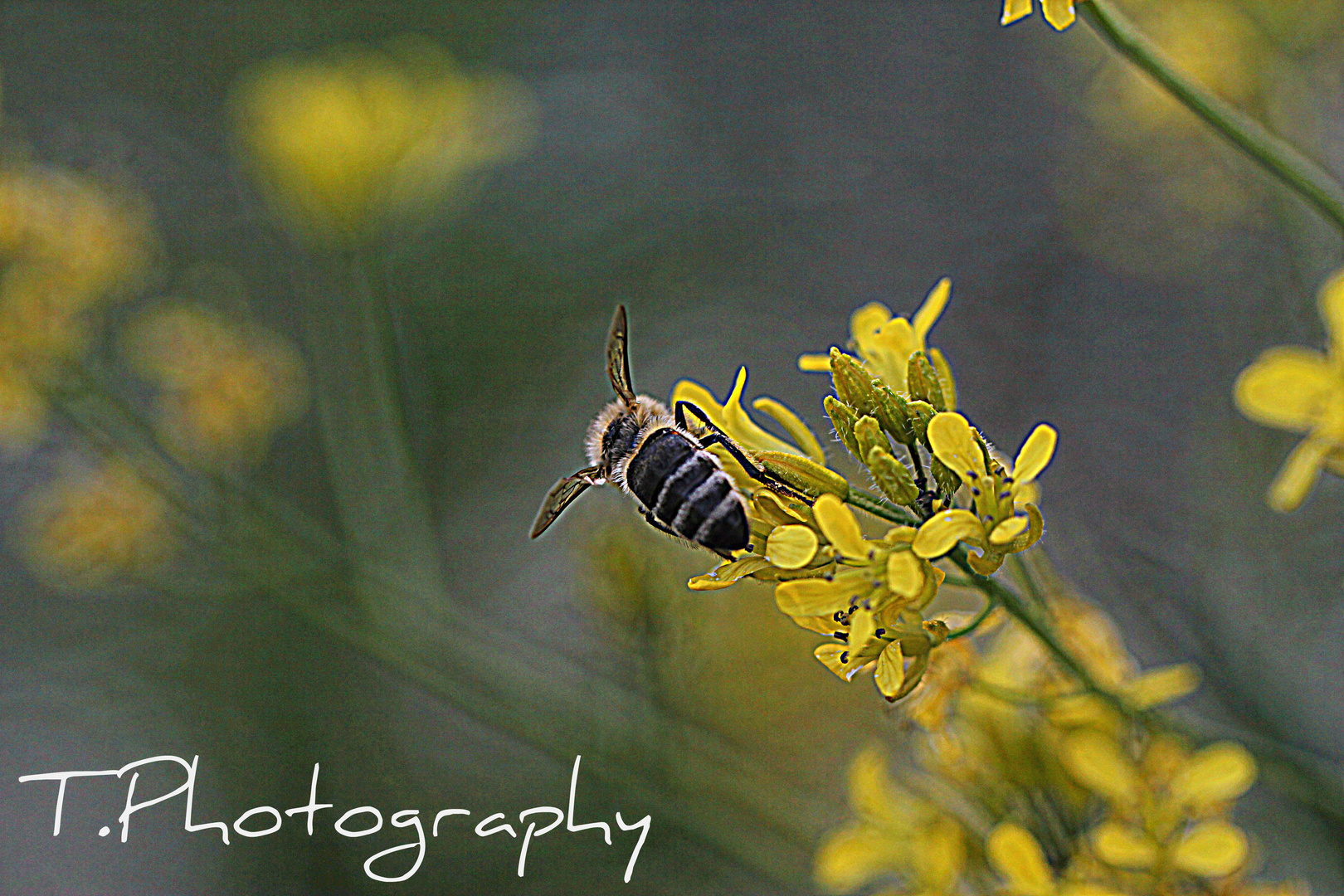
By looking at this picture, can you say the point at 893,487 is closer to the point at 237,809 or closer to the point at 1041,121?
the point at 237,809

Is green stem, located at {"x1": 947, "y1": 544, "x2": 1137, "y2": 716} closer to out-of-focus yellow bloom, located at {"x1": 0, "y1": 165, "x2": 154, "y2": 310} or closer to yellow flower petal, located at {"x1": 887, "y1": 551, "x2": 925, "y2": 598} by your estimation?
yellow flower petal, located at {"x1": 887, "y1": 551, "x2": 925, "y2": 598}

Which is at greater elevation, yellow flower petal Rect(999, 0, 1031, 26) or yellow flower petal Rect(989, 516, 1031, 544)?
yellow flower petal Rect(999, 0, 1031, 26)

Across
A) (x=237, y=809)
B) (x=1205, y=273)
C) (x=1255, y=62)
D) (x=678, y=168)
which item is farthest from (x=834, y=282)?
(x=237, y=809)

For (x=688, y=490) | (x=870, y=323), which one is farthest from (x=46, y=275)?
(x=870, y=323)

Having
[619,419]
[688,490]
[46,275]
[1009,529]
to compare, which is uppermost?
[46,275]

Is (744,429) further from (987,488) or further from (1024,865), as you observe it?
(1024,865)

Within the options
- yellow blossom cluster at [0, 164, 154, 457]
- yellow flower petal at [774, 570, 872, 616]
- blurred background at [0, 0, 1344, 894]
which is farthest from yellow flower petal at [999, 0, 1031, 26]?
yellow blossom cluster at [0, 164, 154, 457]

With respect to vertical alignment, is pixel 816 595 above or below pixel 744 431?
below
